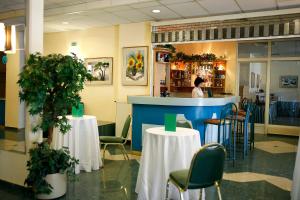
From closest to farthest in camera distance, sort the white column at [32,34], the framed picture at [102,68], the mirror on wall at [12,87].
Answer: the white column at [32,34]
the mirror on wall at [12,87]
the framed picture at [102,68]

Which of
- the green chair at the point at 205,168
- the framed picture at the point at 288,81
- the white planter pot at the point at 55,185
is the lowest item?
the white planter pot at the point at 55,185

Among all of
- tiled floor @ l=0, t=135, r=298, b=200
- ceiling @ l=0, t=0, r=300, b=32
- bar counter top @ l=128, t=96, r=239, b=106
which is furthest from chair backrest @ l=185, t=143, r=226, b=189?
ceiling @ l=0, t=0, r=300, b=32

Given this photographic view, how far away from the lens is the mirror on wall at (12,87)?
384cm

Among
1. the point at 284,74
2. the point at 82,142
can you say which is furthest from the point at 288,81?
the point at 82,142

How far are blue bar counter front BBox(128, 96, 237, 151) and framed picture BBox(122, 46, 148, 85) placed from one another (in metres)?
1.49

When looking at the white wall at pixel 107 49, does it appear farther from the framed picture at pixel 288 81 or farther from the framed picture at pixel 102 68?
the framed picture at pixel 288 81

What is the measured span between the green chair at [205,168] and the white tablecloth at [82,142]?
224 cm

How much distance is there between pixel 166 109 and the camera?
5332 millimetres

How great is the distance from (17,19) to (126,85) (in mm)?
3570

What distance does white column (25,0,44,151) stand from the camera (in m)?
3.60

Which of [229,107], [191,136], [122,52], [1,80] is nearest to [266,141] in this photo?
[229,107]

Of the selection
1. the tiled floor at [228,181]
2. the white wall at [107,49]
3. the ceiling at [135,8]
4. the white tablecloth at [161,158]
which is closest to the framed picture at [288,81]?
the tiled floor at [228,181]

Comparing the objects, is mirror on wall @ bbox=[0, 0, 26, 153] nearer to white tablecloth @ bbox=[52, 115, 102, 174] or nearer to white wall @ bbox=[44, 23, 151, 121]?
white tablecloth @ bbox=[52, 115, 102, 174]

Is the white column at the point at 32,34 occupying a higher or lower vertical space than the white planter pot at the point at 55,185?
higher
